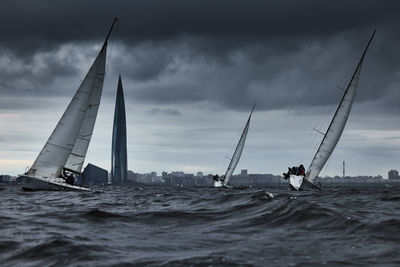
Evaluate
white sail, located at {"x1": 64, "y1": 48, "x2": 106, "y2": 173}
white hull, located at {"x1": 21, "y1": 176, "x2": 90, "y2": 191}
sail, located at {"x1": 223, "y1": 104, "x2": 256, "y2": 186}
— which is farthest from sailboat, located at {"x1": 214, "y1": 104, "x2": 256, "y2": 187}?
white hull, located at {"x1": 21, "y1": 176, "x2": 90, "y2": 191}

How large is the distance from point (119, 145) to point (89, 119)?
115m

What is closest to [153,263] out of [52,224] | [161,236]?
[161,236]

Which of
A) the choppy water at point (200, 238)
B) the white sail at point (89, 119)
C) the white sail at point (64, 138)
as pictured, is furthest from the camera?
the white sail at point (89, 119)

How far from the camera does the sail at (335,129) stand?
5709cm

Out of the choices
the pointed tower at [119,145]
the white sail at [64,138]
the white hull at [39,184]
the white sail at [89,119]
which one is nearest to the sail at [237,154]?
the white sail at [89,119]

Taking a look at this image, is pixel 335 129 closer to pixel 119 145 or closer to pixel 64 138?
pixel 64 138

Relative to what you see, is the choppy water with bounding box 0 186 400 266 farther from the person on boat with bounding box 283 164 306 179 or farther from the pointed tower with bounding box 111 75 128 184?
the pointed tower with bounding box 111 75 128 184

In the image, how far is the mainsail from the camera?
130 feet

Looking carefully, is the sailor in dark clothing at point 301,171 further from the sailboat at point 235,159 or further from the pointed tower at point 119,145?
→ the pointed tower at point 119,145

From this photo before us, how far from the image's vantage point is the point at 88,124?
46.7 m

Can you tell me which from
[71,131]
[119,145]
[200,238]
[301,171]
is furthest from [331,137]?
[119,145]

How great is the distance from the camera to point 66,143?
40469 millimetres

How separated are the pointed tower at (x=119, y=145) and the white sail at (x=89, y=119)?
106m

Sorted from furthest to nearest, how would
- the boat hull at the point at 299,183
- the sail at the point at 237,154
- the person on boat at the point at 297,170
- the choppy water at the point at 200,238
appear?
the sail at the point at 237,154 < the person on boat at the point at 297,170 < the boat hull at the point at 299,183 < the choppy water at the point at 200,238
